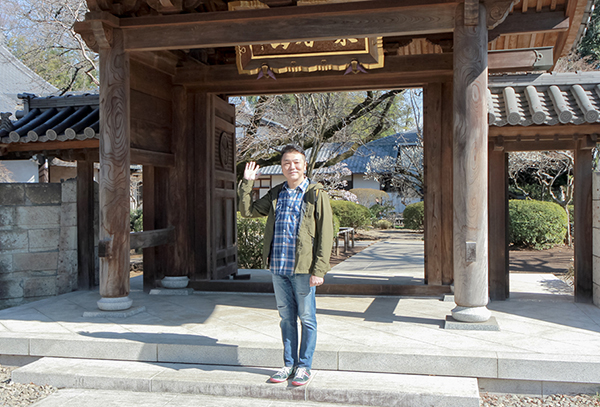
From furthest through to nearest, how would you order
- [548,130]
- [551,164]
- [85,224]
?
1. [551,164]
2. [85,224]
3. [548,130]

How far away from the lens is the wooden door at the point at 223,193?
7375mm

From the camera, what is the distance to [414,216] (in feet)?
70.5

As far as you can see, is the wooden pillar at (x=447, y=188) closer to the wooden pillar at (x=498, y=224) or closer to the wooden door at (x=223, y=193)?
the wooden pillar at (x=498, y=224)

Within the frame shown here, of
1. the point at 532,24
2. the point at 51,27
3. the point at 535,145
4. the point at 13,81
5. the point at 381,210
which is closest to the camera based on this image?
the point at 532,24

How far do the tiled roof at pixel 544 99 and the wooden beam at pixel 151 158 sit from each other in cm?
402

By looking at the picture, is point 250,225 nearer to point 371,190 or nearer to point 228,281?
point 228,281

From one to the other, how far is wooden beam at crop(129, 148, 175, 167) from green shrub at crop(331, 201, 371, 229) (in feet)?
39.8

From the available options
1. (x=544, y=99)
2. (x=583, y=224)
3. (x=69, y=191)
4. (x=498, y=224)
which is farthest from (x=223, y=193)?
(x=583, y=224)

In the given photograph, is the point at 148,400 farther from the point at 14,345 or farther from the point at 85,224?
the point at 85,224

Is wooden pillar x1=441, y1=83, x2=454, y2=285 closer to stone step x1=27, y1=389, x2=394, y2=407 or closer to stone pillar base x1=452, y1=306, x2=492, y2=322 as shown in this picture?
stone pillar base x1=452, y1=306, x2=492, y2=322

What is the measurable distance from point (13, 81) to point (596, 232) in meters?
20.1

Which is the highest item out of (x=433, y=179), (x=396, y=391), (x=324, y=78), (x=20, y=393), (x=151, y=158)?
(x=324, y=78)

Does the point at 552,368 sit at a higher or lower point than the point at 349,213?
lower

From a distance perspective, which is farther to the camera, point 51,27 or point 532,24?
point 51,27
